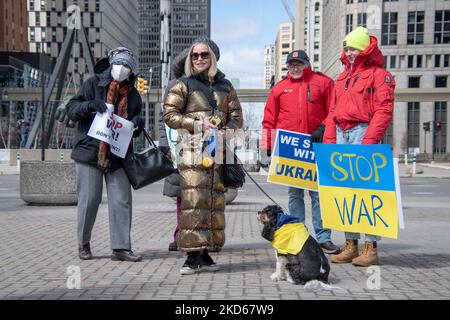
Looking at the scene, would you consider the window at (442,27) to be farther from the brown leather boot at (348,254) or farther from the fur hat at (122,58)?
the fur hat at (122,58)

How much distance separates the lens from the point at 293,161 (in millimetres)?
5949

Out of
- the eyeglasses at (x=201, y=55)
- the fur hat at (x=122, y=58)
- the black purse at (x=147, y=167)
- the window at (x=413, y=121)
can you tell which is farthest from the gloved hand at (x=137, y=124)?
the window at (x=413, y=121)

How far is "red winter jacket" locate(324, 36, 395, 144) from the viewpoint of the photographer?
17.0ft

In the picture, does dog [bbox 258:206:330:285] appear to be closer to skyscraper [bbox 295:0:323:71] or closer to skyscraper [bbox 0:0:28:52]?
skyscraper [bbox 0:0:28:52]

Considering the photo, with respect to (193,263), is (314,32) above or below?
above

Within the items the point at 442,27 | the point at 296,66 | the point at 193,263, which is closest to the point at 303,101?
the point at 296,66

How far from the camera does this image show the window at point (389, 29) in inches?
3022

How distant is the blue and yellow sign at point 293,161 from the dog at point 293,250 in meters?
1.18

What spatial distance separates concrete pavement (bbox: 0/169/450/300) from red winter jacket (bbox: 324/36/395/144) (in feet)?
4.33

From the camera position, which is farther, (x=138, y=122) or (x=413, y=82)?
(x=413, y=82)

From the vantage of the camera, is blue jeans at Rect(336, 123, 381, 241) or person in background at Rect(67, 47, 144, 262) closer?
blue jeans at Rect(336, 123, 381, 241)

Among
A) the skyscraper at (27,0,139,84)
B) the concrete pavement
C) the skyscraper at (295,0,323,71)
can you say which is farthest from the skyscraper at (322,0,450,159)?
the skyscraper at (295,0,323,71)

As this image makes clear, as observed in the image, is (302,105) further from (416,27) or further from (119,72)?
(416,27)

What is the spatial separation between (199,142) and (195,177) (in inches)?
12.0
